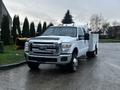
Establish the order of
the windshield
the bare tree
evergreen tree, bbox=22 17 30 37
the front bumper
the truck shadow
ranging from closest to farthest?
the truck shadow → the front bumper → the windshield → evergreen tree, bbox=22 17 30 37 → the bare tree

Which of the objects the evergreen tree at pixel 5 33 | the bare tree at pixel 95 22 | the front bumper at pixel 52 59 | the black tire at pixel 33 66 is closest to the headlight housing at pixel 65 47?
the front bumper at pixel 52 59

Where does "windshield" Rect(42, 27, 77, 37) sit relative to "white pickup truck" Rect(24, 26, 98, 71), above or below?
above

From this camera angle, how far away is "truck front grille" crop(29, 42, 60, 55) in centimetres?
1208

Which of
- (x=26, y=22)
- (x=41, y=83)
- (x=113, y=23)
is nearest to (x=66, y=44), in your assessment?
(x=41, y=83)

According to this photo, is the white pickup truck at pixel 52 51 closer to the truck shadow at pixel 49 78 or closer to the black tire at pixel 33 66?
the black tire at pixel 33 66

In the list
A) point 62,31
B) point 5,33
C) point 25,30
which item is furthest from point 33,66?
point 25,30

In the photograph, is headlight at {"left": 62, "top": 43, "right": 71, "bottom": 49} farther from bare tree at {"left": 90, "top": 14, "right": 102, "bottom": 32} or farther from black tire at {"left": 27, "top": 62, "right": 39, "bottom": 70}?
bare tree at {"left": 90, "top": 14, "right": 102, "bottom": 32}

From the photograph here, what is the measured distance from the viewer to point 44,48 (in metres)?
12.2

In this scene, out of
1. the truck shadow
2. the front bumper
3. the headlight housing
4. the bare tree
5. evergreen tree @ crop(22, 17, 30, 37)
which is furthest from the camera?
the bare tree

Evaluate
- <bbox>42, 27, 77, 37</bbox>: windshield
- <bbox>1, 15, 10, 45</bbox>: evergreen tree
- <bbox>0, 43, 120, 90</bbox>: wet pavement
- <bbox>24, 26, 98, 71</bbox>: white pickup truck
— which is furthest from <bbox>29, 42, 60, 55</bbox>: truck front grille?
<bbox>1, 15, 10, 45</bbox>: evergreen tree

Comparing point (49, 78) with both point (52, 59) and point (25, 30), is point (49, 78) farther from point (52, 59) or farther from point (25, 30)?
point (25, 30)

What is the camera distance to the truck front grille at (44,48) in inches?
476

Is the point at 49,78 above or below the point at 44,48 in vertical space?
below

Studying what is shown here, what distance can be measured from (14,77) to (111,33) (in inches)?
3333
